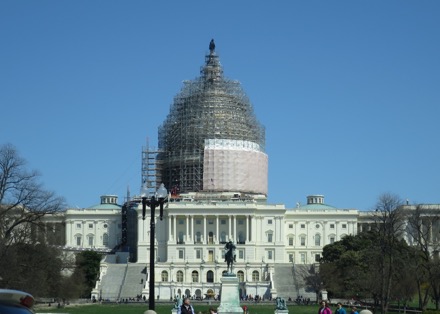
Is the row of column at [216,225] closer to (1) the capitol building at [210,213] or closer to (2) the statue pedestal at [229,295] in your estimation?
(1) the capitol building at [210,213]

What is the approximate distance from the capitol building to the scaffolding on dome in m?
0.14

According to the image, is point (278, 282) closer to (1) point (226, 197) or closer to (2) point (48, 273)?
(1) point (226, 197)

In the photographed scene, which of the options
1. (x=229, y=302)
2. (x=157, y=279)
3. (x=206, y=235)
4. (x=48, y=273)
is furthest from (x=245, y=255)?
(x=229, y=302)

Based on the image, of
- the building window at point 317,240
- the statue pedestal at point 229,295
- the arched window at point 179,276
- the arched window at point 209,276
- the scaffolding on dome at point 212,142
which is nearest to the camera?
the statue pedestal at point 229,295

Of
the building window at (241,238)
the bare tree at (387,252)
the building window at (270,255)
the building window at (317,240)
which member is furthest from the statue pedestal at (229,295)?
the building window at (317,240)

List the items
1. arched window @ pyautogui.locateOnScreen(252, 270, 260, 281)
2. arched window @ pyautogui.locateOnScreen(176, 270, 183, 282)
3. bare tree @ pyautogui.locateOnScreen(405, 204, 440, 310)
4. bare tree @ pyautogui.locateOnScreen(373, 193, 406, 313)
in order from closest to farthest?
bare tree @ pyautogui.locateOnScreen(373, 193, 406, 313) < bare tree @ pyautogui.locateOnScreen(405, 204, 440, 310) < arched window @ pyautogui.locateOnScreen(252, 270, 260, 281) < arched window @ pyautogui.locateOnScreen(176, 270, 183, 282)

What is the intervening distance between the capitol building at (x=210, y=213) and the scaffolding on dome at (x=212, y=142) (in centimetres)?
14

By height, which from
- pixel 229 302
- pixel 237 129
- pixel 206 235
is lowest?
pixel 229 302

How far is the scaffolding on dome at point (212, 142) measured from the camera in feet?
411

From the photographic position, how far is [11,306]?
9484 mm

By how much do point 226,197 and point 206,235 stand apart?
20.7ft

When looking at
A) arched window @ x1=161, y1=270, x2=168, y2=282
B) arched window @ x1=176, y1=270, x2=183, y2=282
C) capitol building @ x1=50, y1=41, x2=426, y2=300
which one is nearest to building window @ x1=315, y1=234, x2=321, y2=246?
capitol building @ x1=50, y1=41, x2=426, y2=300

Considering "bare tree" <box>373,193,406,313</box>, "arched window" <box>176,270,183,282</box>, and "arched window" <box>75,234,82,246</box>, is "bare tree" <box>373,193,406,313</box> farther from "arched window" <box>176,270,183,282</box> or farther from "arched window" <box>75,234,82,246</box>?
"arched window" <box>75,234,82,246</box>

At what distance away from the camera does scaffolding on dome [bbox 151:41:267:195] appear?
411 feet
